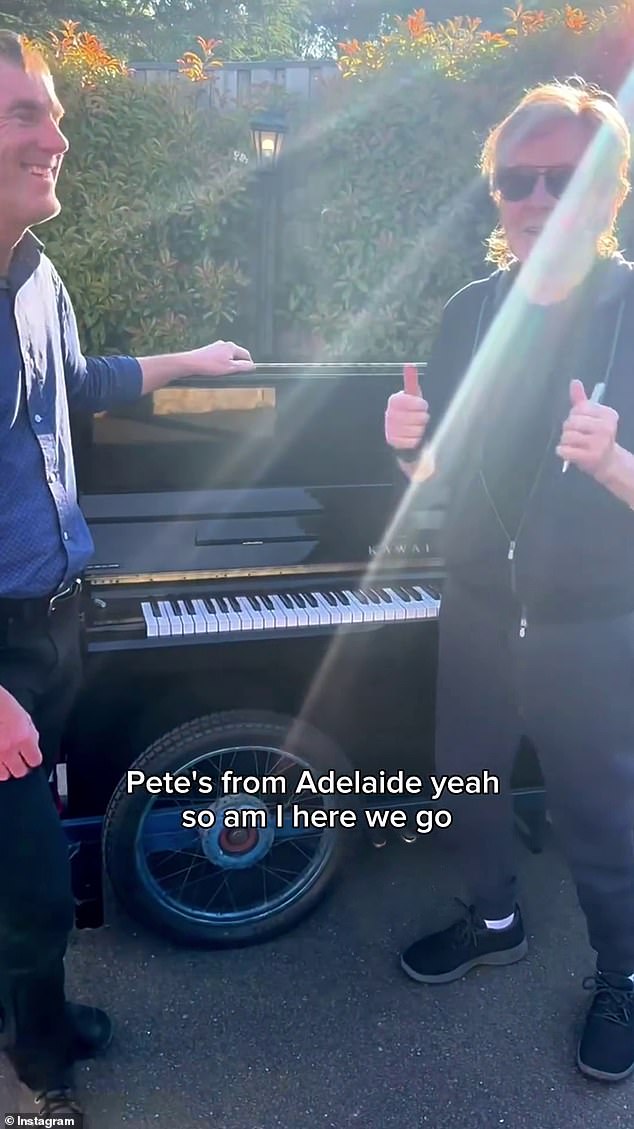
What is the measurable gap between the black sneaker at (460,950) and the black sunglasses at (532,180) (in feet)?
→ 5.93

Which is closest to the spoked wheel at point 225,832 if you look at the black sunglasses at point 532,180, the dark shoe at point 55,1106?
the dark shoe at point 55,1106

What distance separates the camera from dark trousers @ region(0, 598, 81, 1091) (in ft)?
5.73

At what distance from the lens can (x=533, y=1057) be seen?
7.32 ft

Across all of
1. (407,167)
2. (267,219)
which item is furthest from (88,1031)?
(407,167)

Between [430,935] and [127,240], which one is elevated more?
[127,240]

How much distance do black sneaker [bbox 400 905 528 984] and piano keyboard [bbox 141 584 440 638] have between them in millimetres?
849

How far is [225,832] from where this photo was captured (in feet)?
8.21

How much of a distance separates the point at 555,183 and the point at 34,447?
3.79 feet

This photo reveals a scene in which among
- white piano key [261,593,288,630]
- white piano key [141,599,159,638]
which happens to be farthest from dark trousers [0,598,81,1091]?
white piano key [261,593,288,630]

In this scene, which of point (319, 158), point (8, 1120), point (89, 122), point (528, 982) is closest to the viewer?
point (8, 1120)

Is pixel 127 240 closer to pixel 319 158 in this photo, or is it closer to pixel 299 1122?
pixel 319 158

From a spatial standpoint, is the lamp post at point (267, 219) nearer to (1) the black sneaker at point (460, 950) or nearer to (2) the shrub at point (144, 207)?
(2) the shrub at point (144, 207)

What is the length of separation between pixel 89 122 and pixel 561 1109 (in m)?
4.54

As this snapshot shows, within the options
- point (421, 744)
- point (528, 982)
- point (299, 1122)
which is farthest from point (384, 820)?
point (299, 1122)
